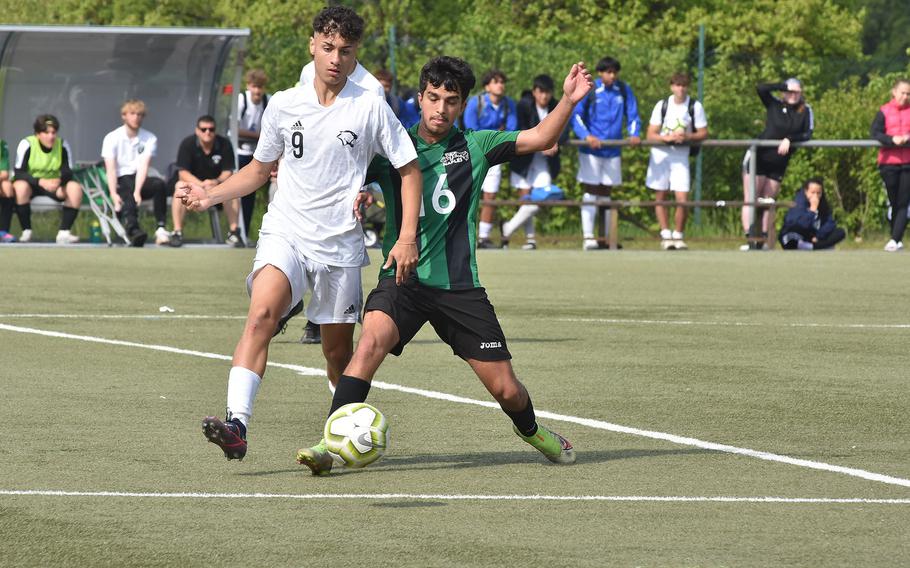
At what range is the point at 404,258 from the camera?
7188 millimetres

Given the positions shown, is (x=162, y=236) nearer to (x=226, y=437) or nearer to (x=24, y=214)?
(x=24, y=214)

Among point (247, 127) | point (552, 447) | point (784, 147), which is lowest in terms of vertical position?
point (552, 447)

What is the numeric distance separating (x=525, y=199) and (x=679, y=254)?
81.8 inches

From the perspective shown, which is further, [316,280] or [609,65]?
[609,65]

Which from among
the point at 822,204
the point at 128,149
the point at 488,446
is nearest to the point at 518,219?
the point at 822,204

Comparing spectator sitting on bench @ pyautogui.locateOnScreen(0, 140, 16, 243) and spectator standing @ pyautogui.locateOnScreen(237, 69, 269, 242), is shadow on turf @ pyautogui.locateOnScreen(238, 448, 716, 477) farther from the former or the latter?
spectator sitting on bench @ pyautogui.locateOnScreen(0, 140, 16, 243)

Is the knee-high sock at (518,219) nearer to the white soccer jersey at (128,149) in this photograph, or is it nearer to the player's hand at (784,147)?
the player's hand at (784,147)

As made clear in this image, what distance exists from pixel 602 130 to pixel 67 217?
22.1 feet

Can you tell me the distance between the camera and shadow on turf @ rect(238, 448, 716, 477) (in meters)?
7.21

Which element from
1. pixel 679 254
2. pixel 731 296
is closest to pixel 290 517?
pixel 731 296

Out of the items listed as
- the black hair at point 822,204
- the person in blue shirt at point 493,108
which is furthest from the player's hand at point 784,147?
the person in blue shirt at point 493,108

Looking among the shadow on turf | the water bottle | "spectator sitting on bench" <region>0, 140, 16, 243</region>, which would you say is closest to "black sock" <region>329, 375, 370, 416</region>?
the shadow on turf

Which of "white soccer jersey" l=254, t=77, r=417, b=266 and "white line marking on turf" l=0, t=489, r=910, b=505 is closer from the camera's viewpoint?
"white line marking on turf" l=0, t=489, r=910, b=505

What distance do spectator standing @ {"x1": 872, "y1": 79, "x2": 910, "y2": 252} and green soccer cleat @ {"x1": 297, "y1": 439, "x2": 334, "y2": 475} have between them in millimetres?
16742
